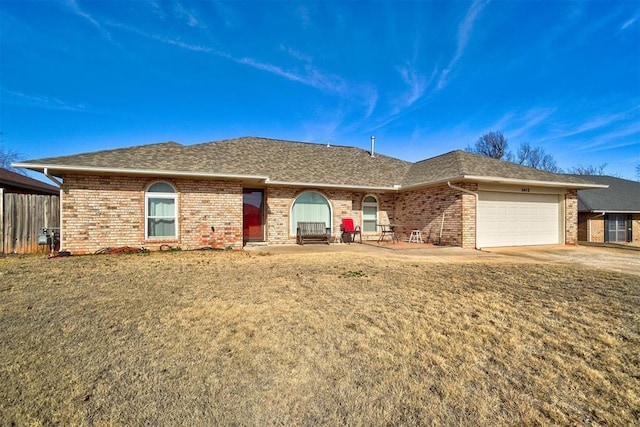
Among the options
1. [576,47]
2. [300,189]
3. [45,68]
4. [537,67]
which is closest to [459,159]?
[537,67]

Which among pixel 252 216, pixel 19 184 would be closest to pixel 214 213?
pixel 252 216

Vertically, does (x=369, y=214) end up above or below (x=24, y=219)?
above

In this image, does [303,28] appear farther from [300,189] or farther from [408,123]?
[408,123]

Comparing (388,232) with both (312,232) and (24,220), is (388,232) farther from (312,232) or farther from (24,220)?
(24,220)

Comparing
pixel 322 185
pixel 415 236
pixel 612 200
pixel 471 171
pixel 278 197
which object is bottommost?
pixel 415 236

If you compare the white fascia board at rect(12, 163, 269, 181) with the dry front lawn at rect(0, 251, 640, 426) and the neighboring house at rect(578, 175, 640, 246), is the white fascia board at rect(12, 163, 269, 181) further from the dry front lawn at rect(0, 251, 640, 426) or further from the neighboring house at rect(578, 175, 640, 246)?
the neighboring house at rect(578, 175, 640, 246)

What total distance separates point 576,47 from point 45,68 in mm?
21375

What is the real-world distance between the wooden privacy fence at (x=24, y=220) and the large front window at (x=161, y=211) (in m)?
3.50

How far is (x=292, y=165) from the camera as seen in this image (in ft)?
45.3

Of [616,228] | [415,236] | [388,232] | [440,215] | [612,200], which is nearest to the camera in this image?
[440,215]

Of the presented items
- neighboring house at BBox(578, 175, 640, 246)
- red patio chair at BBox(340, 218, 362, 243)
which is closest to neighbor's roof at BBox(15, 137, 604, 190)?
red patio chair at BBox(340, 218, 362, 243)

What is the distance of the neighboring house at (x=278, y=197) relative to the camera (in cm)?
951

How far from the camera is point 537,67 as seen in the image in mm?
12070

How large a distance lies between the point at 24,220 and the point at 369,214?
1284 centimetres
